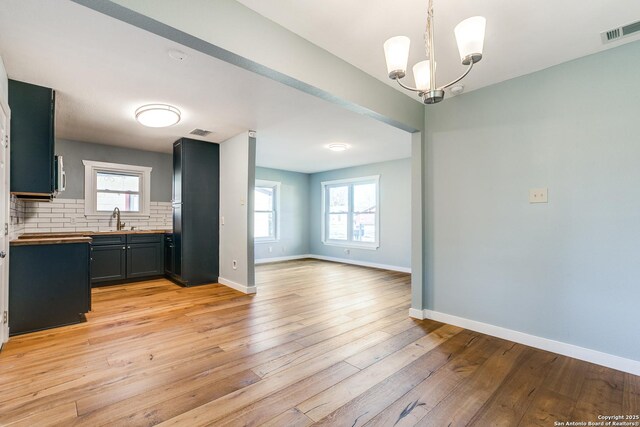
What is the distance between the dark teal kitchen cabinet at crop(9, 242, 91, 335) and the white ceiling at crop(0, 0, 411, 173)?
5.15ft

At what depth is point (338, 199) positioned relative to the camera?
301 inches

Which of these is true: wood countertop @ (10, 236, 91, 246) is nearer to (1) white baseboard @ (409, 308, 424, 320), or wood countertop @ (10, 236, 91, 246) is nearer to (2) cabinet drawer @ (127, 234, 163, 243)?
(2) cabinet drawer @ (127, 234, 163, 243)

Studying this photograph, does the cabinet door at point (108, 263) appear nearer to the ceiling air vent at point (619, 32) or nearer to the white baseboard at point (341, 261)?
the white baseboard at point (341, 261)

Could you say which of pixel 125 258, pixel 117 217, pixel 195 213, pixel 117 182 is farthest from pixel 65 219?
pixel 195 213

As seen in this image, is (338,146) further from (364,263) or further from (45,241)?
(45,241)

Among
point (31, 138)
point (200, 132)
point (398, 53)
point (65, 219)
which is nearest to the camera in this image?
point (398, 53)

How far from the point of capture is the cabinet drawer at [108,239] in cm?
453

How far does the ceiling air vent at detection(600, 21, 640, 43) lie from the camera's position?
196 centimetres

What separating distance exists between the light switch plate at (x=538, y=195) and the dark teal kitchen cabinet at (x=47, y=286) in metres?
4.34

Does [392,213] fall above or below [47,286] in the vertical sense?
above

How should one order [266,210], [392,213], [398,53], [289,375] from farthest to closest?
[266,210]
[392,213]
[289,375]
[398,53]

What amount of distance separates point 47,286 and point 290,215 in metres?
5.32

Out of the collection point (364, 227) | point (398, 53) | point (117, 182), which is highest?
point (398, 53)
